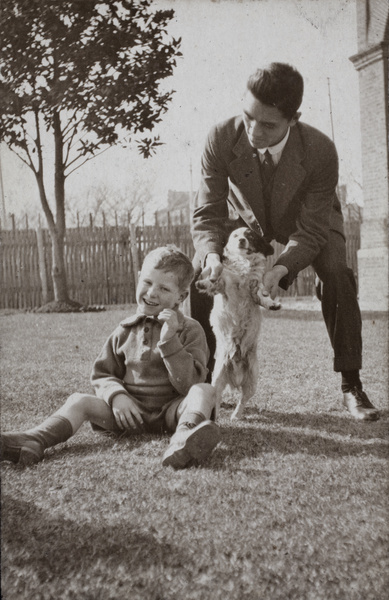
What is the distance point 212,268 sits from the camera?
3.29 m

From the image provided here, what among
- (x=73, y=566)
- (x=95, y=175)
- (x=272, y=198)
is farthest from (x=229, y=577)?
(x=272, y=198)

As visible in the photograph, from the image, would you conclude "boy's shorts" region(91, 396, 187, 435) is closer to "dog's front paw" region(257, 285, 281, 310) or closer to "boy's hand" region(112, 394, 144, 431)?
"boy's hand" region(112, 394, 144, 431)

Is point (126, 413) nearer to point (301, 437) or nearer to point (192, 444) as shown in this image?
point (192, 444)

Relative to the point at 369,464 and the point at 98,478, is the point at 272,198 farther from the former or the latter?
the point at 98,478

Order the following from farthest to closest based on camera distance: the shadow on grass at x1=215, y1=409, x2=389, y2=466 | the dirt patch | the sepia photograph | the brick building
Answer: the dirt patch, the shadow on grass at x1=215, y1=409, x2=389, y2=466, the brick building, the sepia photograph

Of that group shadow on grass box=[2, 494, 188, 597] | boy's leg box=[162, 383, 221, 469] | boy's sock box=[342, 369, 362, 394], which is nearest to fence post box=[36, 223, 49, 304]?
boy's sock box=[342, 369, 362, 394]

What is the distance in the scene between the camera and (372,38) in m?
2.29

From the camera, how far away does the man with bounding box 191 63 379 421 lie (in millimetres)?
3348

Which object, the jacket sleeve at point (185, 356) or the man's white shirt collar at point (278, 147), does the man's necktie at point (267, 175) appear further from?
the jacket sleeve at point (185, 356)

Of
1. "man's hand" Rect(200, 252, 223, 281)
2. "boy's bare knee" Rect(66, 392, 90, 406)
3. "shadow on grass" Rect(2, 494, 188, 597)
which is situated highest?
"man's hand" Rect(200, 252, 223, 281)

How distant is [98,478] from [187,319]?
115cm

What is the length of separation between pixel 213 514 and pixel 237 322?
1705mm

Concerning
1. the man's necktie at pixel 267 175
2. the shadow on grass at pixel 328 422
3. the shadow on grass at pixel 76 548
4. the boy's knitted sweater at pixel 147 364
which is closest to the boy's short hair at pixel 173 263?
the boy's knitted sweater at pixel 147 364

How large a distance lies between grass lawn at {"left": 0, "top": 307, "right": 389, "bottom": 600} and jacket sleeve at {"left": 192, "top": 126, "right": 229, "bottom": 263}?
3.51 feet
